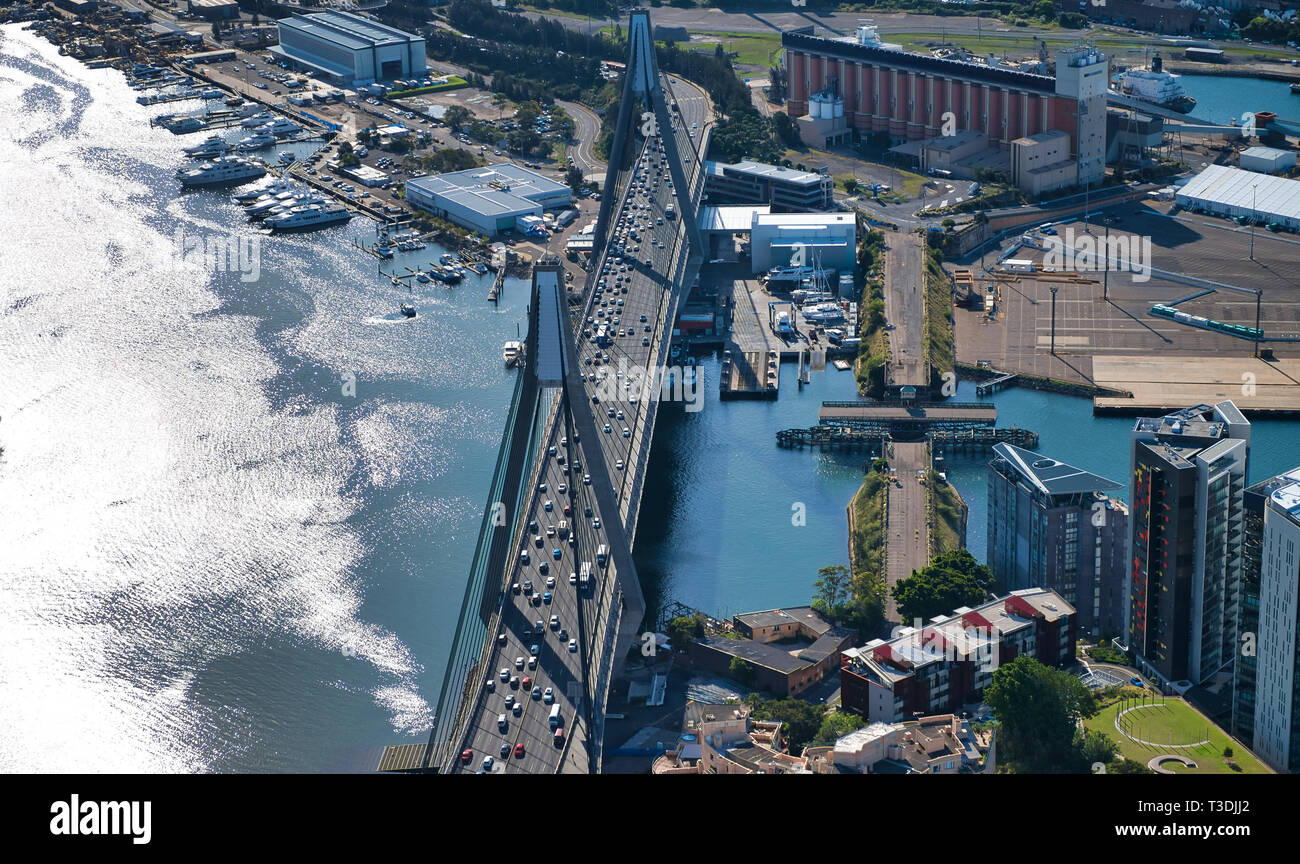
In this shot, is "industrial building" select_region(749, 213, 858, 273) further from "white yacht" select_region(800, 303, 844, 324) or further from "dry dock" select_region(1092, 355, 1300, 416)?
A: "dry dock" select_region(1092, 355, 1300, 416)

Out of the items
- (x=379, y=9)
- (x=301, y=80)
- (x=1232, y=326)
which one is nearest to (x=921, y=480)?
(x=1232, y=326)

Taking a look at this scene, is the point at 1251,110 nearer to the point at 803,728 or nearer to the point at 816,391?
the point at 816,391

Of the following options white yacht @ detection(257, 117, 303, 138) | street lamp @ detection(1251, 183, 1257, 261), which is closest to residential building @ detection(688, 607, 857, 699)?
street lamp @ detection(1251, 183, 1257, 261)

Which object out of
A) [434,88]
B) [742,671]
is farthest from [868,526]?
[434,88]

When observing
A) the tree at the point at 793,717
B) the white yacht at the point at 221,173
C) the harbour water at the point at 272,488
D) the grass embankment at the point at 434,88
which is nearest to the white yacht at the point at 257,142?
the white yacht at the point at 221,173

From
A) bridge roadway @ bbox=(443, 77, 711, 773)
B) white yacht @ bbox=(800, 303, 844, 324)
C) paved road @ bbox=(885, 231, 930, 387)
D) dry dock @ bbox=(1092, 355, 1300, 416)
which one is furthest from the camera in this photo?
white yacht @ bbox=(800, 303, 844, 324)

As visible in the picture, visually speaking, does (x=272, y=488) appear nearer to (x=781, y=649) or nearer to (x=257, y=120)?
(x=781, y=649)

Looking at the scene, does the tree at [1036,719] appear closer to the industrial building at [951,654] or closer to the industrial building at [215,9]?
the industrial building at [951,654]
